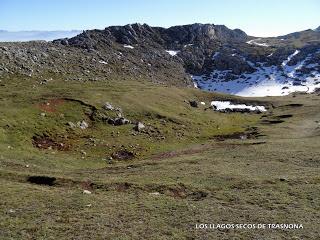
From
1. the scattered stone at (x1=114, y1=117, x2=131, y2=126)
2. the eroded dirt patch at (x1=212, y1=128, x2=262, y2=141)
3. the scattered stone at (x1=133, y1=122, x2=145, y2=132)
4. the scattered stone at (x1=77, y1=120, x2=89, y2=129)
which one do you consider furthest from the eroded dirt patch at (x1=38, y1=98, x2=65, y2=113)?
the eroded dirt patch at (x1=212, y1=128, x2=262, y2=141)

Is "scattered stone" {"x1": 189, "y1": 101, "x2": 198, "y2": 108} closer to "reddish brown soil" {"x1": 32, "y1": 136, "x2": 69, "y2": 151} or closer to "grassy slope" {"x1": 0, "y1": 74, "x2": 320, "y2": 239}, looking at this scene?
"grassy slope" {"x1": 0, "y1": 74, "x2": 320, "y2": 239}

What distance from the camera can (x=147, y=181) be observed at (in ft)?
131

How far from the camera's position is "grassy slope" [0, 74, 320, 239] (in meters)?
28.2

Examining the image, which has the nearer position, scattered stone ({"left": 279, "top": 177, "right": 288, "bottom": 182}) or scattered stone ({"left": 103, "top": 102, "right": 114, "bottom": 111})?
scattered stone ({"left": 279, "top": 177, "right": 288, "bottom": 182})

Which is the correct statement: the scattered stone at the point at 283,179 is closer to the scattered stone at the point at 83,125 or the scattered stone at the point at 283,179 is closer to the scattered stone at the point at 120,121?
the scattered stone at the point at 83,125

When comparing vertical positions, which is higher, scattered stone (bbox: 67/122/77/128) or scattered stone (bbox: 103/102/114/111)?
scattered stone (bbox: 103/102/114/111)

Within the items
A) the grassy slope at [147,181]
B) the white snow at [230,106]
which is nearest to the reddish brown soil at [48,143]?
the grassy slope at [147,181]

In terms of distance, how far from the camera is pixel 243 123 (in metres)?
102

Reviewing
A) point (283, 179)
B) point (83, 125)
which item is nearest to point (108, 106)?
point (83, 125)

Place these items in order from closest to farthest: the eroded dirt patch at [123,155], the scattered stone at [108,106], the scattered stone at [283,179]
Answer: the scattered stone at [283,179], the eroded dirt patch at [123,155], the scattered stone at [108,106]

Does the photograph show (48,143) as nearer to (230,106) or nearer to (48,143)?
(48,143)

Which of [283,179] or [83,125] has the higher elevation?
[283,179]

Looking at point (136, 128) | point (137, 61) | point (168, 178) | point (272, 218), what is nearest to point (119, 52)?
point (137, 61)

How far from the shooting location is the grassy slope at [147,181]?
92.5 ft
